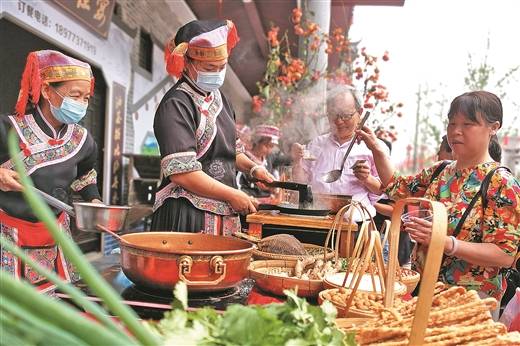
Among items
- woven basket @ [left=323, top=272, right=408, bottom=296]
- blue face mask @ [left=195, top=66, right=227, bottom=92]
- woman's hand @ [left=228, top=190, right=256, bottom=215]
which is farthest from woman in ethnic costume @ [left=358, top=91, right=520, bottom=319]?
blue face mask @ [left=195, top=66, right=227, bottom=92]

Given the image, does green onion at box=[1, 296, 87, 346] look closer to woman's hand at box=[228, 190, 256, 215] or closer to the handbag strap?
woman's hand at box=[228, 190, 256, 215]

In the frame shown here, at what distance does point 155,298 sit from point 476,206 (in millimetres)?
1463

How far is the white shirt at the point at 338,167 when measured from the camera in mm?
3475

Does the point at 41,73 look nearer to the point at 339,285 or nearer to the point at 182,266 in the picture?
the point at 182,266

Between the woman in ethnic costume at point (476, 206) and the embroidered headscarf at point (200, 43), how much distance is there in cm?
118

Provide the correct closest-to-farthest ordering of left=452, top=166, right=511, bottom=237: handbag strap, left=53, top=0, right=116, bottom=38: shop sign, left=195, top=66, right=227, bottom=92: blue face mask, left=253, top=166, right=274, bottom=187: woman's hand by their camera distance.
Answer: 1. left=452, top=166, right=511, bottom=237: handbag strap
2. left=195, top=66, right=227, bottom=92: blue face mask
3. left=253, top=166, right=274, bottom=187: woman's hand
4. left=53, top=0, right=116, bottom=38: shop sign

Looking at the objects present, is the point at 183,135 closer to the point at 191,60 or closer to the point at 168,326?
the point at 191,60

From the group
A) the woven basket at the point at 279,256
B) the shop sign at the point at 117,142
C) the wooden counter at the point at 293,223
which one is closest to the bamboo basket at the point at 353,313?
the woven basket at the point at 279,256

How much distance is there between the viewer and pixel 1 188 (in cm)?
216

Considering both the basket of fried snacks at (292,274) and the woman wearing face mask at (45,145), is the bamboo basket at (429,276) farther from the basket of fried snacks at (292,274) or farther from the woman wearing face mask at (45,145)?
the woman wearing face mask at (45,145)

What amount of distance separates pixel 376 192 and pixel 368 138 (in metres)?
0.58

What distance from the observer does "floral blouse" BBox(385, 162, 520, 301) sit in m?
1.93

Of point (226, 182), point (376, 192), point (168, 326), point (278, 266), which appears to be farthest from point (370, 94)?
point (168, 326)

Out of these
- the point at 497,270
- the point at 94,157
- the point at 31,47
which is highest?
the point at 31,47
